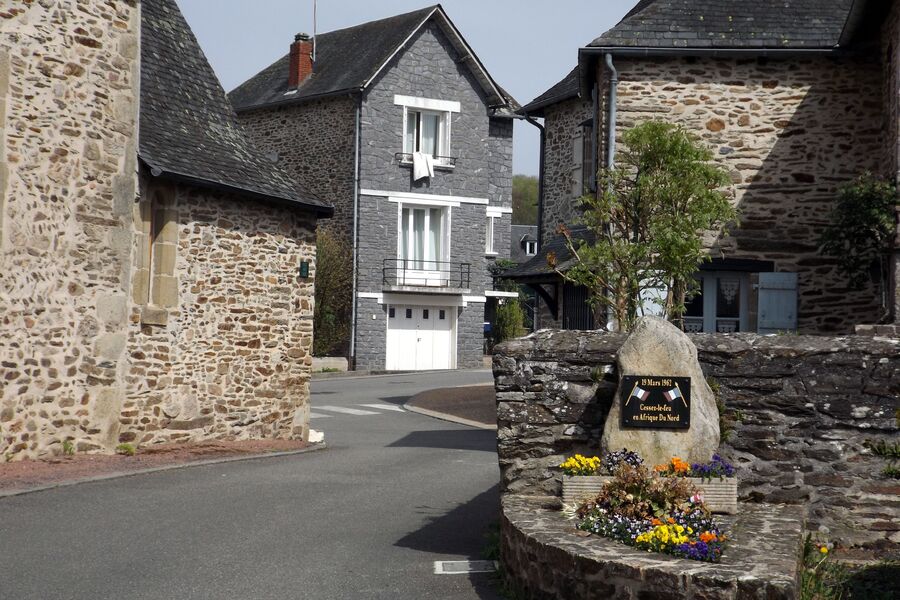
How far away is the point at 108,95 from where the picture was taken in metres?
14.1

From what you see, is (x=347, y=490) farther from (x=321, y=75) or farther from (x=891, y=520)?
(x=321, y=75)

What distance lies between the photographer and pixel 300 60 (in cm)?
3781

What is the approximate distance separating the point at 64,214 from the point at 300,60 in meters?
25.3

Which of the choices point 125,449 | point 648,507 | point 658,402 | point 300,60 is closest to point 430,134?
point 300,60

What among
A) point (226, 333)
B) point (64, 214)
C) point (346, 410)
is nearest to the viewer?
point (64, 214)

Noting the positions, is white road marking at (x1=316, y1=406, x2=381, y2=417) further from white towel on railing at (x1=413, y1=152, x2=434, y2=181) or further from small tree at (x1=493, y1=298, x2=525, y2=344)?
small tree at (x1=493, y1=298, x2=525, y2=344)

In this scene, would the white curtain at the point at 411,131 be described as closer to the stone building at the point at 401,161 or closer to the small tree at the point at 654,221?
the stone building at the point at 401,161

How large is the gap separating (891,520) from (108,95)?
32.9ft

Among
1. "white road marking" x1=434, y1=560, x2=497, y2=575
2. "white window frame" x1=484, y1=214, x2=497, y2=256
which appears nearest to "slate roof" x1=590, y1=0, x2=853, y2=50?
"white road marking" x1=434, y1=560, x2=497, y2=575

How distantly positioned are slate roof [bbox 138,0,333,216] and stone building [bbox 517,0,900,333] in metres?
5.02

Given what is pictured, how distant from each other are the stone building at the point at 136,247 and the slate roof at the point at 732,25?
536 cm

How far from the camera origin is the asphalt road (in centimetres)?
790

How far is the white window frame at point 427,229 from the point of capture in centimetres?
3650

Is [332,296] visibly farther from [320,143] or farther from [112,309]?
[112,309]
